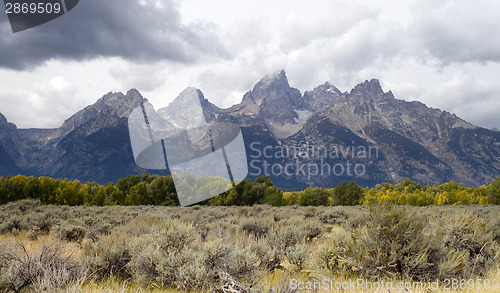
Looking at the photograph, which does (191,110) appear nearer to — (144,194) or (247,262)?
(247,262)

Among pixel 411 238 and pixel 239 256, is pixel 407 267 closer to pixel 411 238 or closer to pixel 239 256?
pixel 411 238

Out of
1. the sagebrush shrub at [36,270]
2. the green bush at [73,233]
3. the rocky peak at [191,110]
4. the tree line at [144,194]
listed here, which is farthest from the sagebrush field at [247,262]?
the tree line at [144,194]

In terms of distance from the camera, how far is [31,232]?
39.3ft

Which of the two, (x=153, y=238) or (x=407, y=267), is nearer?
(x=407, y=267)

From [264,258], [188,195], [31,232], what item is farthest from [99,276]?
[188,195]

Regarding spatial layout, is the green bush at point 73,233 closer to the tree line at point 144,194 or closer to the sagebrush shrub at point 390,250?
the sagebrush shrub at point 390,250

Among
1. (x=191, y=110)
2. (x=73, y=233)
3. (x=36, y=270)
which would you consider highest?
(x=191, y=110)

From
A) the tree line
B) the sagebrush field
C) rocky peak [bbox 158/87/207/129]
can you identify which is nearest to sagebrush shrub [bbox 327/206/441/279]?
the sagebrush field

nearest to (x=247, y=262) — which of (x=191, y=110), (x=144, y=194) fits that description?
(x=191, y=110)

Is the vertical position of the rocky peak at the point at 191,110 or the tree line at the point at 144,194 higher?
the rocky peak at the point at 191,110

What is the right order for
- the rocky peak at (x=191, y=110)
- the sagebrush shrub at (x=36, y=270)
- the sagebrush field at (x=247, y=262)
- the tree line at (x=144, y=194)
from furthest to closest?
1. the tree line at (x=144, y=194)
2. the rocky peak at (x=191, y=110)
3. the sagebrush field at (x=247, y=262)
4. the sagebrush shrub at (x=36, y=270)

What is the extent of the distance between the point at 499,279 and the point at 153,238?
7408 mm

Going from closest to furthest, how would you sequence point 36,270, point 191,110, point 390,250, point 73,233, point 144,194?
point 36,270
point 390,250
point 73,233
point 191,110
point 144,194

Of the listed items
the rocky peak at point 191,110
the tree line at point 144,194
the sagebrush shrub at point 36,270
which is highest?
the rocky peak at point 191,110
